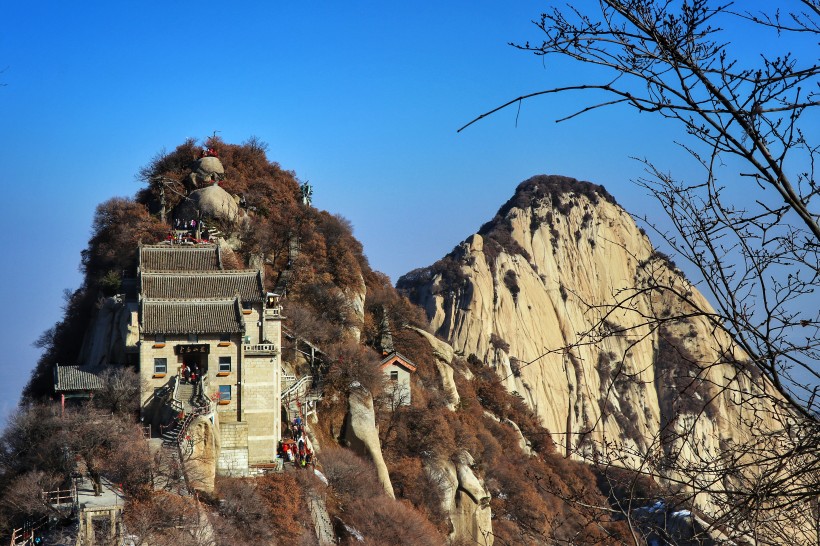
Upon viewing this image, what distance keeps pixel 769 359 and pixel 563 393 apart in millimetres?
76668

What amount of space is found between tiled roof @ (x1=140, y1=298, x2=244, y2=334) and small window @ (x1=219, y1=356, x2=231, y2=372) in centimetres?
98

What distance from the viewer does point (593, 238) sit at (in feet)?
317

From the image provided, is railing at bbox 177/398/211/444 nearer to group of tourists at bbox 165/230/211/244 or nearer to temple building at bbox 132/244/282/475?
temple building at bbox 132/244/282/475

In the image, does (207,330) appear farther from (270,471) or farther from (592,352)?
(592,352)

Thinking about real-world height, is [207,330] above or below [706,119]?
above

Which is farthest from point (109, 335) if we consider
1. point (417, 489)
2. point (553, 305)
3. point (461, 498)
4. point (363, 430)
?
point (553, 305)

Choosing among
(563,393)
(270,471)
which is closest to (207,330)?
(270,471)

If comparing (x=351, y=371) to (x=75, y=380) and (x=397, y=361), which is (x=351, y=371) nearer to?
(x=397, y=361)

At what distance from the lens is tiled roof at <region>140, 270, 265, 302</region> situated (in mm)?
33969

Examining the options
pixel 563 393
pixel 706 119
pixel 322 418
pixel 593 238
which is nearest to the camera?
pixel 706 119

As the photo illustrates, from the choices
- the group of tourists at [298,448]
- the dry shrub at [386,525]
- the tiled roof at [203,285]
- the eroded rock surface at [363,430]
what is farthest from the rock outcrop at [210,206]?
the dry shrub at [386,525]

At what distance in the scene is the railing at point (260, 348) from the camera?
108 feet

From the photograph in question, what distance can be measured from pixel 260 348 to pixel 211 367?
1.83 meters

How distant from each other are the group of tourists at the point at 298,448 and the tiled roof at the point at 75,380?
680 centimetres
